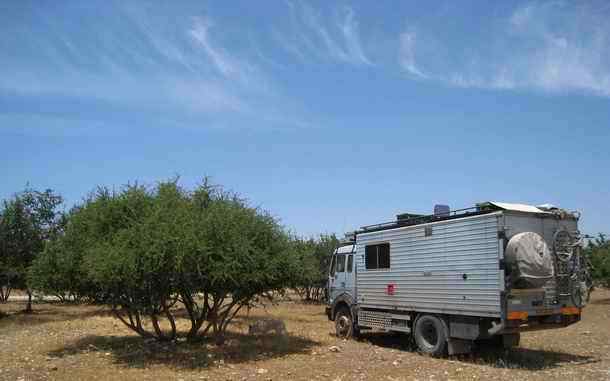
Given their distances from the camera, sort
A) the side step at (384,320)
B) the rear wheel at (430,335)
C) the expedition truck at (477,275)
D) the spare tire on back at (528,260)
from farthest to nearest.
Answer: the side step at (384,320) < the rear wheel at (430,335) < the expedition truck at (477,275) < the spare tire on back at (528,260)

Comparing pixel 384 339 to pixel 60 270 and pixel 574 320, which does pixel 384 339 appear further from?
pixel 60 270

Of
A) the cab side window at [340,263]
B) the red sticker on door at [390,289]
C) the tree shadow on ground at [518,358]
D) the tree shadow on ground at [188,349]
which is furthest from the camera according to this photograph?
the cab side window at [340,263]

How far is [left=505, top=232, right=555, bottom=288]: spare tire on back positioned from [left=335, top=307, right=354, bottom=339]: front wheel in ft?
21.3

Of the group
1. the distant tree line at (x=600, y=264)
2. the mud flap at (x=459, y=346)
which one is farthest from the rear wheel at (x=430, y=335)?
the distant tree line at (x=600, y=264)

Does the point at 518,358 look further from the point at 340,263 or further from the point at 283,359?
the point at 340,263

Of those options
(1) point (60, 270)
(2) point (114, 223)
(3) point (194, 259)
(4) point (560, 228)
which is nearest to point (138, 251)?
(3) point (194, 259)

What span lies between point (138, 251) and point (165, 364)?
2621mm

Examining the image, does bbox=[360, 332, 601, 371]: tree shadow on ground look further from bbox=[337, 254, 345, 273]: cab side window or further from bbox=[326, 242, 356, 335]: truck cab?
bbox=[337, 254, 345, 273]: cab side window

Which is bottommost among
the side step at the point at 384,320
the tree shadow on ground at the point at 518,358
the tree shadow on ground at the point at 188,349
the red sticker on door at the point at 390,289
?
the tree shadow on ground at the point at 518,358

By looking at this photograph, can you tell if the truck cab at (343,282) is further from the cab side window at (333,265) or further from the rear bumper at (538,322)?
the rear bumper at (538,322)

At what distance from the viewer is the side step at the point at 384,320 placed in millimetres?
15531

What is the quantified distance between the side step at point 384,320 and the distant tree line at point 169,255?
2.39m

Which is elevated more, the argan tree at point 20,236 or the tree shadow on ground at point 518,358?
the argan tree at point 20,236

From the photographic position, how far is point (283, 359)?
531 inches
